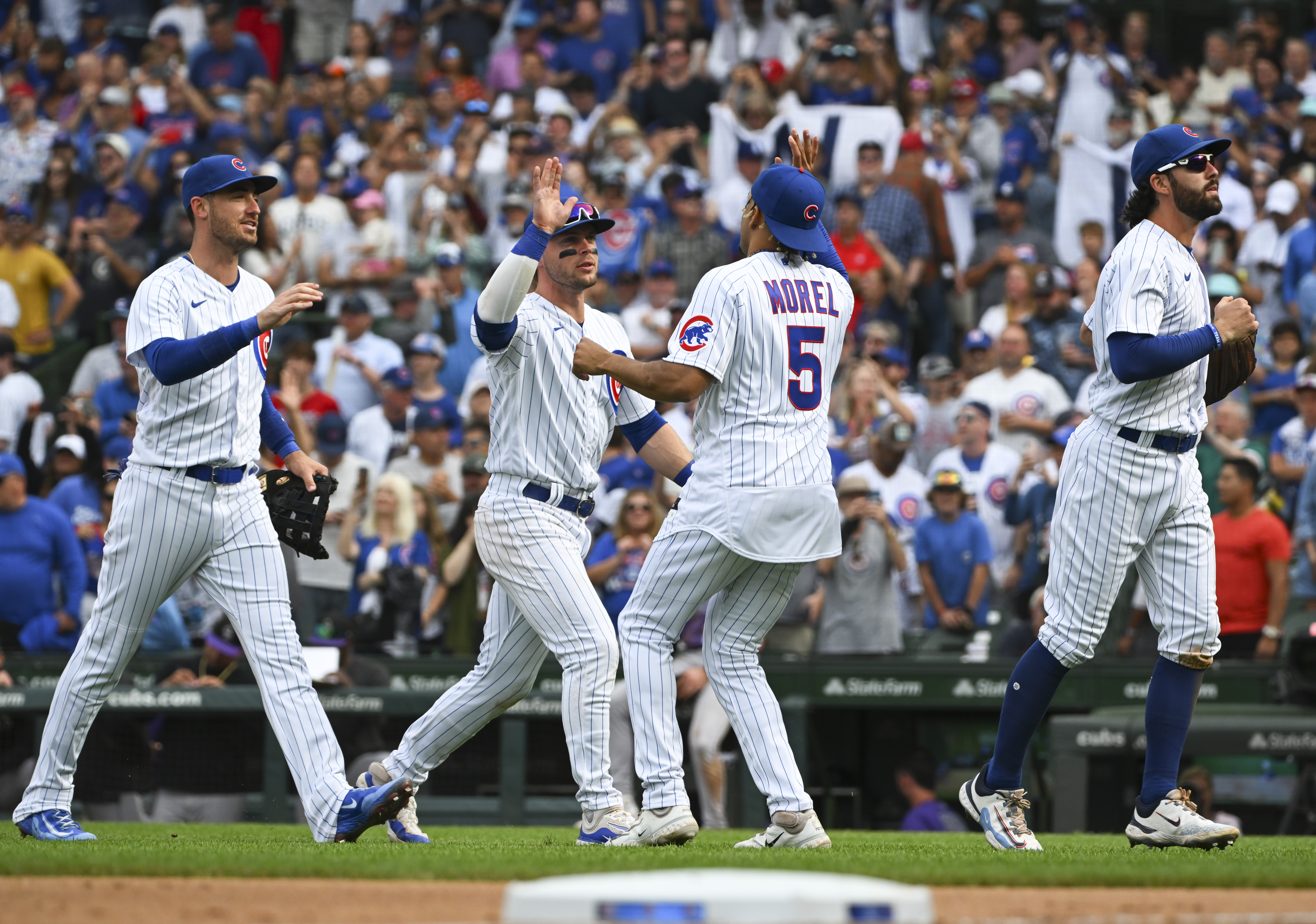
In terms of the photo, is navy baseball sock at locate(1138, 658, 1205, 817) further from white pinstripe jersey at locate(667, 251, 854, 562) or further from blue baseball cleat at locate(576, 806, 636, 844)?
blue baseball cleat at locate(576, 806, 636, 844)

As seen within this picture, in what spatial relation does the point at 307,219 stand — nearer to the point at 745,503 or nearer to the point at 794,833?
the point at 745,503

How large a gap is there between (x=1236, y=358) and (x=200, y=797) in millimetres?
6391

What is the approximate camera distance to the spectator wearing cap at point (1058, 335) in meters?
12.5

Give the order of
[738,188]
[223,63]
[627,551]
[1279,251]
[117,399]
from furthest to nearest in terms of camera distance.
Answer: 1. [223,63]
2. [738,188]
3. [117,399]
4. [1279,251]
5. [627,551]

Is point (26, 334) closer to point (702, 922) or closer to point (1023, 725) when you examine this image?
point (1023, 725)

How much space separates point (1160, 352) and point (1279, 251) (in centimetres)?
802

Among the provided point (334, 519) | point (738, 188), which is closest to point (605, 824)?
point (334, 519)

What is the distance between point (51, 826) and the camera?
6113 mm

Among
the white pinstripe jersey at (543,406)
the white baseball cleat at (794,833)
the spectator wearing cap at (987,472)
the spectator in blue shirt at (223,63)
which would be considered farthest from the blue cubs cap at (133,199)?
the white baseball cleat at (794,833)

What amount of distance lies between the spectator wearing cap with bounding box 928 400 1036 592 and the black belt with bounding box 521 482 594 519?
5.34 meters

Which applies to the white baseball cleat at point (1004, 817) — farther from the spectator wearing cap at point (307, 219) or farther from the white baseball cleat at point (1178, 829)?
the spectator wearing cap at point (307, 219)

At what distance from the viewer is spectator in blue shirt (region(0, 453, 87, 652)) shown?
11141mm

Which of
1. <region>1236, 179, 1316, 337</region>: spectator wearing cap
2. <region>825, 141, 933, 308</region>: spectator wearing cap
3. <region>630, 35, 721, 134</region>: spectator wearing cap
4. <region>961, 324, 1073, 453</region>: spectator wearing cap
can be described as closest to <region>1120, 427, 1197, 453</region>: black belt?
<region>961, 324, 1073, 453</region>: spectator wearing cap

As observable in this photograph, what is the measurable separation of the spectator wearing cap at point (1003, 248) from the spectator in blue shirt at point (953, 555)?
119 inches
